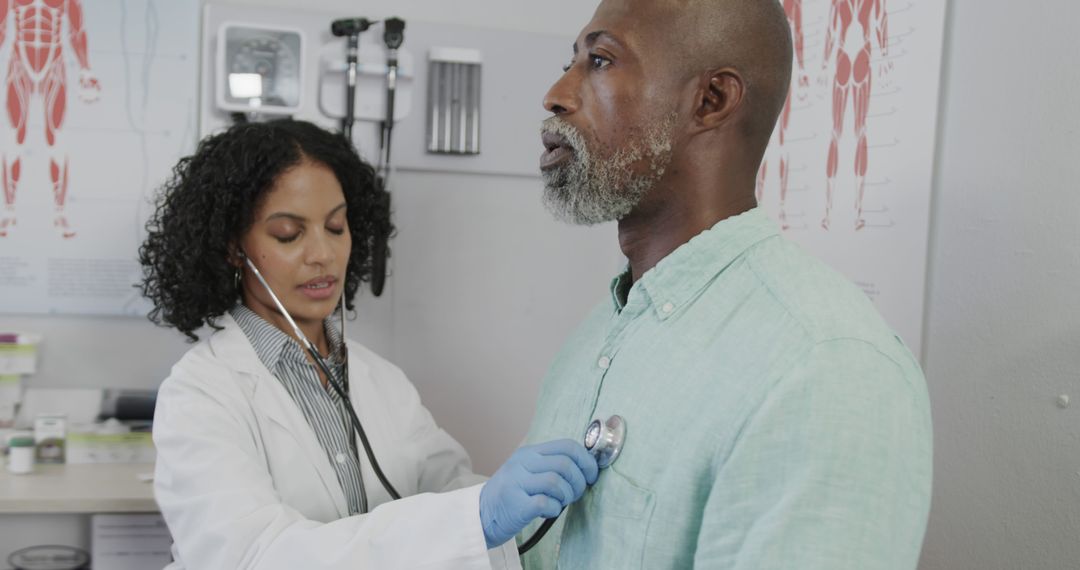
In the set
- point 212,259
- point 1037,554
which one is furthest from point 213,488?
point 1037,554

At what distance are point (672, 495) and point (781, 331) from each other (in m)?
0.17

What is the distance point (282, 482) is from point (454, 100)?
3.26 ft

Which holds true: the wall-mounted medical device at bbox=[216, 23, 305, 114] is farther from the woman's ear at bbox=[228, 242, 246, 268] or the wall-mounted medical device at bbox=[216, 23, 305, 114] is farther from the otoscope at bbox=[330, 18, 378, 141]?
the woman's ear at bbox=[228, 242, 246, 268]

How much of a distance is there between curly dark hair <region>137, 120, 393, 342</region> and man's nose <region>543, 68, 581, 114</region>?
2.34 feet

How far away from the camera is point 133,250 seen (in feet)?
6.10

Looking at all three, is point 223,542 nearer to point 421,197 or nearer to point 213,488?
point 213,488

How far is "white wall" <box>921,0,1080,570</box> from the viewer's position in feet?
3.40

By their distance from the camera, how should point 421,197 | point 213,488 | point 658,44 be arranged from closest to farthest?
point 658,44
point 213,488
point 421,197

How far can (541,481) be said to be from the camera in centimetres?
86

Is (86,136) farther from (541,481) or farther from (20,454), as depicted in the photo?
(541,481)

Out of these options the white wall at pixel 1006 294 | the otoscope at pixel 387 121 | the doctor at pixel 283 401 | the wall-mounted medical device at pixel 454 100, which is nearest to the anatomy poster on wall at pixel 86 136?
the doctor at pixel 283 401

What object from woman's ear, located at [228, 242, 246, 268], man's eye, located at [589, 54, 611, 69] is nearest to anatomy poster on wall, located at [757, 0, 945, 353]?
man's eye, located at [589, 54, 611, 69]

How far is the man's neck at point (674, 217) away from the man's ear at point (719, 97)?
0.07m

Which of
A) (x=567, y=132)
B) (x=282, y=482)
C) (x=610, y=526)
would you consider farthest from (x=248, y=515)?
(x=567, y=132)
